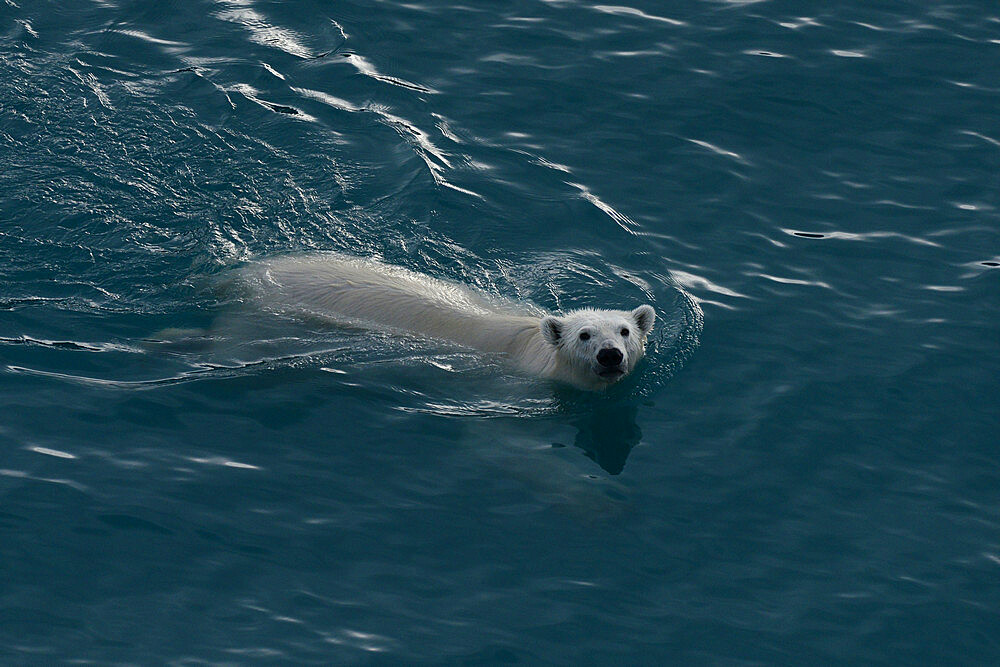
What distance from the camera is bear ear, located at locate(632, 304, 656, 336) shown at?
11781 millimetres

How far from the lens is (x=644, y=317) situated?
1187 cm

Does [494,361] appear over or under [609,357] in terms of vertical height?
under

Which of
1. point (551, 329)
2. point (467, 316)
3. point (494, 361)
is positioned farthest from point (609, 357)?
point (467, 316)

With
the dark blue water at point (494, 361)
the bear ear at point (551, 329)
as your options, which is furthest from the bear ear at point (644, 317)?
the bear ear at point (551, 329)

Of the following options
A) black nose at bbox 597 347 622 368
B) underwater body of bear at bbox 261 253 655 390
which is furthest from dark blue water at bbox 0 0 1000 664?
black nose at bbox 597 347 622 368

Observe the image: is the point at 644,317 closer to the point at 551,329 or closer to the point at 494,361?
the point at 551,329

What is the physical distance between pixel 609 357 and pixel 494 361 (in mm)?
1529

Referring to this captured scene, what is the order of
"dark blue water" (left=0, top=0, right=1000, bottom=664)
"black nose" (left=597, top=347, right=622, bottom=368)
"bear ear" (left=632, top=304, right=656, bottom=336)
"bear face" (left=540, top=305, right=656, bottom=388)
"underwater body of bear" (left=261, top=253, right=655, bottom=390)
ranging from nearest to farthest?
"dark blue water" (left=0, top=0, right=1000, bottom=664) → "black nose" (left=597, top=347, right=622, bottom=368) → "bear face" (left=540, top=305, right=656, bottom=388) → "underwater body of bear" (left=261, top=253, right=655, bottom=390) → "bear ear" (left=632, top=304, right=656, bottom=336)

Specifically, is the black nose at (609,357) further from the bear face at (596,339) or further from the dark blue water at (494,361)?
the dark blue water at (494,361)

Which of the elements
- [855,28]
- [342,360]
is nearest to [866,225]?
[855,28]

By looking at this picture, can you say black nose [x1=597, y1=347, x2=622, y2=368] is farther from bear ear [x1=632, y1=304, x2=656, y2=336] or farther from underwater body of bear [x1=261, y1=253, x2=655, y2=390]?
bear ear [x1=632, y1=304, x2=656, y2=336]

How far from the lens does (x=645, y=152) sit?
15.2 metres

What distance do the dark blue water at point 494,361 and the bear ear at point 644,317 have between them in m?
0.46

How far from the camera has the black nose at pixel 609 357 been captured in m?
11.1
